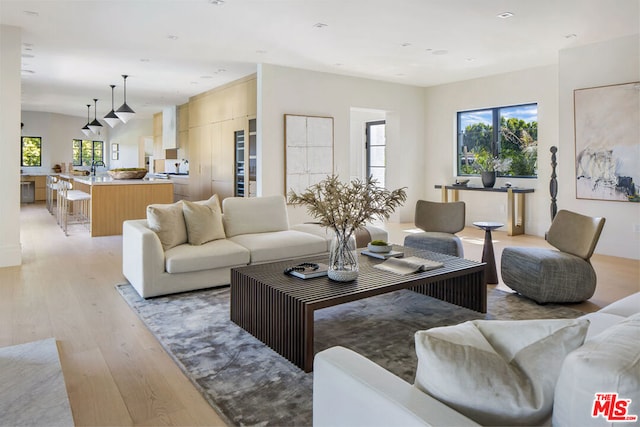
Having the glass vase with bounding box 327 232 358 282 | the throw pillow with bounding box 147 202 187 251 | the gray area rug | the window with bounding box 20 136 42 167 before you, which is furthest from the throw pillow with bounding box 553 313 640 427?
the window with bounding box 20 136 42 167

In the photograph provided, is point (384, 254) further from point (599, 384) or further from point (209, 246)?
point (599, 384)

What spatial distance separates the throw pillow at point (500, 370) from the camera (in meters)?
1.13

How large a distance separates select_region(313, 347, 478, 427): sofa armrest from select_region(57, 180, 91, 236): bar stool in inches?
286

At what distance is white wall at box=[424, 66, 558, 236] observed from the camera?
295 inches

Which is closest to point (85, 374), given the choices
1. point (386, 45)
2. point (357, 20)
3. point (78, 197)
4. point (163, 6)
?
point (163, 6)

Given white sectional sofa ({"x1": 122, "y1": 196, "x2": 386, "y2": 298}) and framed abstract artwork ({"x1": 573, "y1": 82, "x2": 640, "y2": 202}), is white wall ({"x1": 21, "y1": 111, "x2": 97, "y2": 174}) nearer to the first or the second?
white sectional sofa ({"x1": 122, "y1": 196, "x2": 386, "y2": 298})

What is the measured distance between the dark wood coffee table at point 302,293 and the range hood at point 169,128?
9.00 metres

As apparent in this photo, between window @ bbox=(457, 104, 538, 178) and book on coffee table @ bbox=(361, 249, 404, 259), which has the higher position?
window @ bbox=(457, 104, 538, 178)

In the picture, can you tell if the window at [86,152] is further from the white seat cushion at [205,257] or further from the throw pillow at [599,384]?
the throw pillow at [599,384]

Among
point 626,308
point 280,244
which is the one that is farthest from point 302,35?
point 626,308

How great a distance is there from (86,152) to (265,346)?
14802 millimetres

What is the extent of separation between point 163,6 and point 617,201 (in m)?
6.01

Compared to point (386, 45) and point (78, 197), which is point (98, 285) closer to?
point (78, 197)

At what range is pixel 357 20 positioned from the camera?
16.8ft
